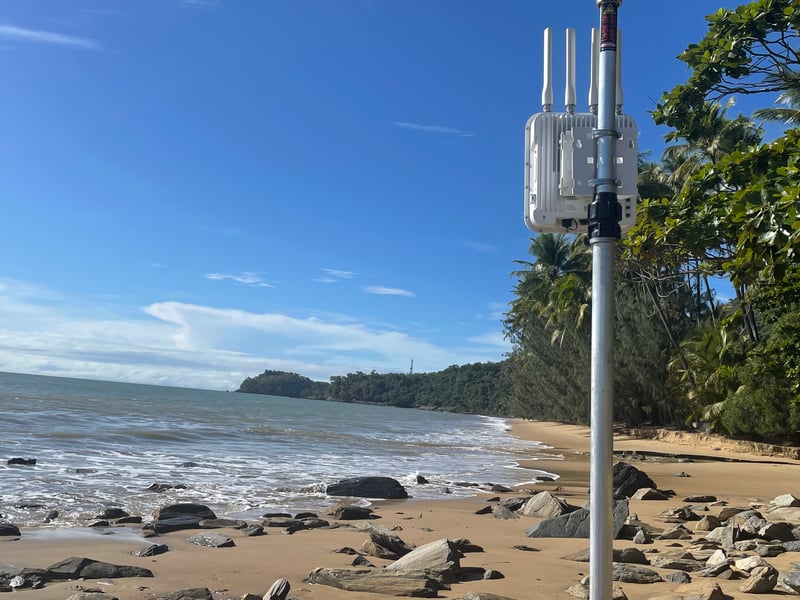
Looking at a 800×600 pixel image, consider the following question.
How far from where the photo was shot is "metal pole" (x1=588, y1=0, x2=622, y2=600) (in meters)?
2.83

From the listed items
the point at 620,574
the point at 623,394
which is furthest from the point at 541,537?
the point at 623,394

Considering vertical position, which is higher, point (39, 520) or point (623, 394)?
point (623, 394)

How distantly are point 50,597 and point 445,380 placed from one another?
14481 centimetres

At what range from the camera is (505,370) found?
90.2 meters

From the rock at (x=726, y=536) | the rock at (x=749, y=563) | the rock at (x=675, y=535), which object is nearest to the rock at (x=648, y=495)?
the rock at (x=675, y=535)

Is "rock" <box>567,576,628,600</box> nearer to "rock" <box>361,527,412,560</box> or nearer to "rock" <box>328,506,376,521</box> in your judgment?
"rock" <box>361,527,412,560</box>

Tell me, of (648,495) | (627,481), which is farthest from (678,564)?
(627,481)

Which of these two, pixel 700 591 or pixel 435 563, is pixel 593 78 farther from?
pixel 435 563

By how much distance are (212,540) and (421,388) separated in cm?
14636

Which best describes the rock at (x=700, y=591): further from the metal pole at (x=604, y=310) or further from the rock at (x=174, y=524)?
the rock at (x=174, y=524)

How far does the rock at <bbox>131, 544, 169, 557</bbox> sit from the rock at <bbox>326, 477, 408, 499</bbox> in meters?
5.90

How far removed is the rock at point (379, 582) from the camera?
18.6ft

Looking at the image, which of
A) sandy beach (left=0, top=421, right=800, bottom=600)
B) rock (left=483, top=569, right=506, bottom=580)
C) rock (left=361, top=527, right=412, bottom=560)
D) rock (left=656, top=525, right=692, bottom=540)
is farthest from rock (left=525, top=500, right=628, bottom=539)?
rock (left=483, top=569, right=506, bottom=580)

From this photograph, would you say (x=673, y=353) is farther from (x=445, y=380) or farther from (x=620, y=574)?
(x=445, y=380)
